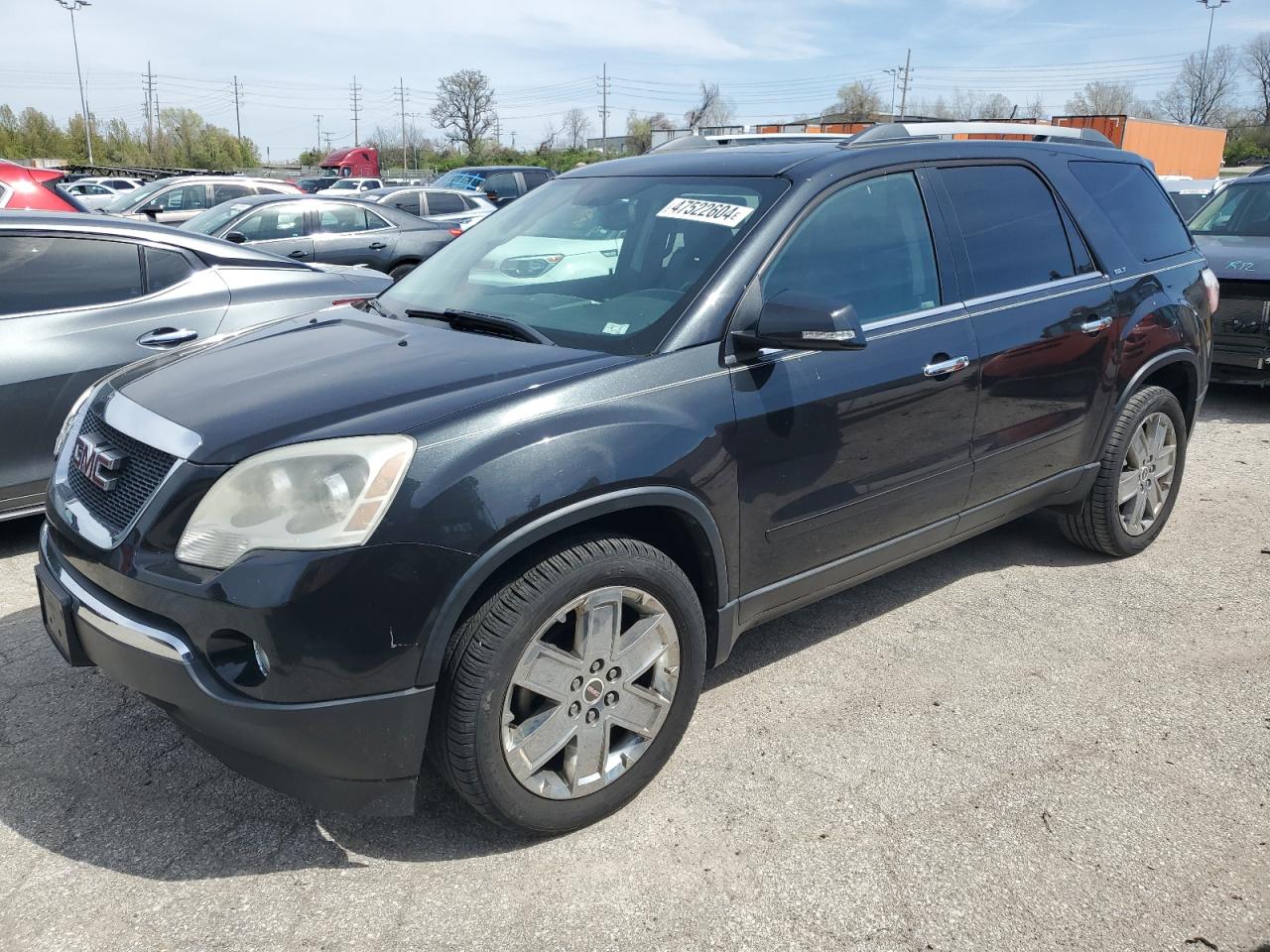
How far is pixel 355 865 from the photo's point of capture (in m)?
2.59

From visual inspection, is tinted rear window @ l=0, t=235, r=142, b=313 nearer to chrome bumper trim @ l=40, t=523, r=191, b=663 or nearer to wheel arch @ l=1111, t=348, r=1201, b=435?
chrome bumper trim @ l=40, t=523, r=191, b=663

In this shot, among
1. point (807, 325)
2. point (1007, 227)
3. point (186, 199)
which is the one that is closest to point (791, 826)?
point (807, 325)

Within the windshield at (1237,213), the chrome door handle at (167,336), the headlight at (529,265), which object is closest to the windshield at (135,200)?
the chrome door handle at (167,336)

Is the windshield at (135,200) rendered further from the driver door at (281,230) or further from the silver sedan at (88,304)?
the silver sedan at (88,304)

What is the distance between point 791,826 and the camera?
9.03 ft

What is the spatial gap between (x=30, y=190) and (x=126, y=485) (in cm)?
728

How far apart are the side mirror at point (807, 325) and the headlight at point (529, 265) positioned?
906 millimetres

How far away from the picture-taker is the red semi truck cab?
165ft

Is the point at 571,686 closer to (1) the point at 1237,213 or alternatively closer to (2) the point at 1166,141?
(1) the point at 1237,213

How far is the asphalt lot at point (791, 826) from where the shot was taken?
7.80 feet

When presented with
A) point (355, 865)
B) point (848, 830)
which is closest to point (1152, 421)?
point (848, 830)

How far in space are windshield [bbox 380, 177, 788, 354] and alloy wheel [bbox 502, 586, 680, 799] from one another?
2.46 feet

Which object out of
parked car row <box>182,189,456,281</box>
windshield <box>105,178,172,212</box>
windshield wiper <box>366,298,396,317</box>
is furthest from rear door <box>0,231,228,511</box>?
windshield <box>105,178,172,212</box>

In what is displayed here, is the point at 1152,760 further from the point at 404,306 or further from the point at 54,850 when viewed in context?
the point at 54,850
